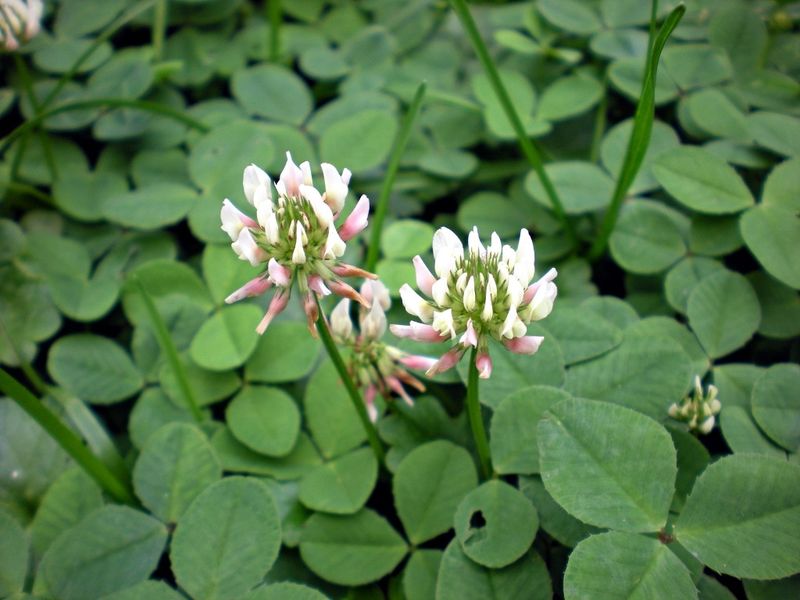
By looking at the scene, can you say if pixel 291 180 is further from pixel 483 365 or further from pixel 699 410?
pixel 699 410

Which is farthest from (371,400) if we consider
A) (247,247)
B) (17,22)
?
(17,22)

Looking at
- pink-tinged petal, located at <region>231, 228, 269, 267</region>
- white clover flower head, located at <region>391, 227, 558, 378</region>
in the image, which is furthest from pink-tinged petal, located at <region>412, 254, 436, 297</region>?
pink-tinged petal, located at <region>231, 228, 269, 267</region>

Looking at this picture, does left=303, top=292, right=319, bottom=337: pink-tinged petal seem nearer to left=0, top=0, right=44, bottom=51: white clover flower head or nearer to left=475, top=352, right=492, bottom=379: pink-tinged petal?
left=475, top=352, right=492, bottom=379: pink-tinged petal

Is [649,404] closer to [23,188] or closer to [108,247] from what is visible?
[108,247]

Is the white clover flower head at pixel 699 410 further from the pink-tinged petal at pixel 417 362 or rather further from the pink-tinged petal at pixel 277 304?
the pink-tinged petal at pixel 277 304

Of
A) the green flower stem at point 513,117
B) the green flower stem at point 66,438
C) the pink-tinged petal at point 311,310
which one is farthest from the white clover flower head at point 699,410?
the green flower stem at point 66,438
